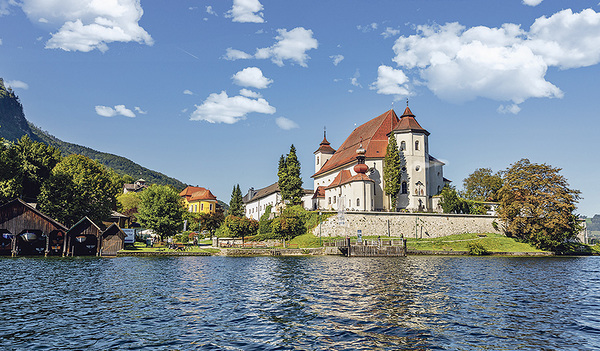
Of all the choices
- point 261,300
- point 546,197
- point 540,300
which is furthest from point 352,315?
point 546,197

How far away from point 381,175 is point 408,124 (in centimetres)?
1128

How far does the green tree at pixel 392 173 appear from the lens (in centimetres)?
7669

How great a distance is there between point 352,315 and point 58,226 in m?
46.5

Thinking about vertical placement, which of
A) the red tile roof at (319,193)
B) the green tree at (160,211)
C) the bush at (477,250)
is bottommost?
the bush at (477,250)

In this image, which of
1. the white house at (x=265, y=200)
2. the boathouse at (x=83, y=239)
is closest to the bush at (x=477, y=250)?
the white house at (x=265, y=200)

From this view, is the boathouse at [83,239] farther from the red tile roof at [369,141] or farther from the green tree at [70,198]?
the red tile roof at [369,141]

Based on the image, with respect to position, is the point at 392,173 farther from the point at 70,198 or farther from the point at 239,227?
the point at 70,198

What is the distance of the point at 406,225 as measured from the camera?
234 ft

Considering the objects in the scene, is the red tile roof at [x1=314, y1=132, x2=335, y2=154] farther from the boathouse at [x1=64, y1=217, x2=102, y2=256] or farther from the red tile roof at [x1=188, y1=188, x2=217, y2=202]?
the boathouse at [x1=64, y1=217, x2=102, y2=256]

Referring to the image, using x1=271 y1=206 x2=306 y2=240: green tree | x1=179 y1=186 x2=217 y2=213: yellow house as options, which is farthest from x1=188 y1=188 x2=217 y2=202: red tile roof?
x1=271 y1=206 x2=306 y2=240: green tree

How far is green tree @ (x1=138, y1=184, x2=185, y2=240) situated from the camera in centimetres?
6500

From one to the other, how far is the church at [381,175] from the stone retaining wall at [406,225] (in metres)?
4.19

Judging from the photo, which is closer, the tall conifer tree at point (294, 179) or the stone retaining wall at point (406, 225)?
the stone retaining wall at point (406, 225)

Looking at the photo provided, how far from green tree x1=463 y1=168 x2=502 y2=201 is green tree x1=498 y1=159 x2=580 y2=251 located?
19761 millimetres
